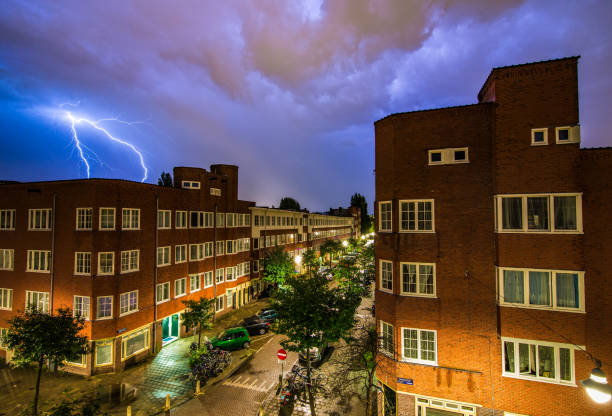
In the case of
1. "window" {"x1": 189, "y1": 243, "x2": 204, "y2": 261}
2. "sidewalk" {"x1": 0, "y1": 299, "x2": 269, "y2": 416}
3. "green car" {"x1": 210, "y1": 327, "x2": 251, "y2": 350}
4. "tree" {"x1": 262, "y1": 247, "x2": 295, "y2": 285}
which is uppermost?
"window" {"x1": 189, "y1": 243, "x2": 204, "y2": 261}

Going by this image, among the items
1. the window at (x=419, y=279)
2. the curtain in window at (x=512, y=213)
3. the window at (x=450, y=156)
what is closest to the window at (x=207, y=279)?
the window at (x=419, y=279)

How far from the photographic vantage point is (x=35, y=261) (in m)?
21.6

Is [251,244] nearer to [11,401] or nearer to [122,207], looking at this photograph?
[122,207]

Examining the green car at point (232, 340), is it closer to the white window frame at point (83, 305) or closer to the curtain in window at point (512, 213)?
the white window frame at point (83, 305)

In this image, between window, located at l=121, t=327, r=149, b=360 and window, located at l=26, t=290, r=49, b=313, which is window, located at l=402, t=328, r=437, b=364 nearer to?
window, located at l=121, t=327, r=149, b=360

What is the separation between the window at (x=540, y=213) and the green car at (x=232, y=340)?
21.9 meters

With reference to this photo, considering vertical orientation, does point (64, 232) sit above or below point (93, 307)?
above

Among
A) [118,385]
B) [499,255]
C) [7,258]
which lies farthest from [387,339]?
[7,258]

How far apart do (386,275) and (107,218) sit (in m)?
21.1

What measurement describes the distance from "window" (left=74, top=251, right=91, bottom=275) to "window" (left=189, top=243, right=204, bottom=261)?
347 inches

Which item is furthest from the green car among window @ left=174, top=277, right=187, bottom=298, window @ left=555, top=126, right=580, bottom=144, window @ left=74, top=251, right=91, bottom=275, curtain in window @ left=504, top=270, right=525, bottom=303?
window @ left=555, top=126, right=580, bottom=144

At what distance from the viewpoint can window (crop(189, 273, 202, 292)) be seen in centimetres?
2758

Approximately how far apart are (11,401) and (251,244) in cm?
2564

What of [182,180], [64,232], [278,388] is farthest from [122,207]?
[278,388]
